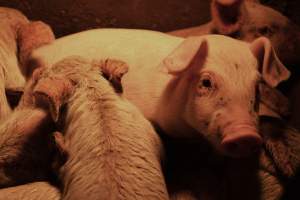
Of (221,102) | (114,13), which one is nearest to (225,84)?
(221,102)

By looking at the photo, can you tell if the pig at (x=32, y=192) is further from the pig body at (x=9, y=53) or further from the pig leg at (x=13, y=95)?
the pig leg at (x=13, y=95)

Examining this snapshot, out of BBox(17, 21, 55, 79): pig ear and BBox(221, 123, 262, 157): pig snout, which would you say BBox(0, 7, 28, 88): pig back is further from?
BBox(221, 123, 262, 157): pig snout

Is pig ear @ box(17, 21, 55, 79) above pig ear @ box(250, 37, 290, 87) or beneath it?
beneath

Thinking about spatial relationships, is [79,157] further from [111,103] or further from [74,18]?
[74,18]

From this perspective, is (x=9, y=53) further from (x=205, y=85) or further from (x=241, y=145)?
(x=241, y=145)

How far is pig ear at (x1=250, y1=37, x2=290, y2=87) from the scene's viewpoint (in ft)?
7.22

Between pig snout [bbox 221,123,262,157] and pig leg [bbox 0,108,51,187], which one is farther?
pig leg [bbox 0,108,51,187]

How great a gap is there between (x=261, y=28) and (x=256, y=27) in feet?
0.11

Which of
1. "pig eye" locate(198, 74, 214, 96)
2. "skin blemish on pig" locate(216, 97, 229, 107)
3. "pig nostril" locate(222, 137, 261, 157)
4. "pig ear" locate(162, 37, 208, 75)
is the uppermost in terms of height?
"pig ear" locate(162, 37, 208, 75)

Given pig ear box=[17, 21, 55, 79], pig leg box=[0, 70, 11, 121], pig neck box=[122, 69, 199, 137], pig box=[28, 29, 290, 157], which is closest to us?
pig box=[28, 29, 290, 157]

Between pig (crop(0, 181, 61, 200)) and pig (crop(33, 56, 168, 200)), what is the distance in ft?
0.28

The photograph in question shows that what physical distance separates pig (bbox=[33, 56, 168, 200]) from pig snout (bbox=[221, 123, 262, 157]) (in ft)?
0.98

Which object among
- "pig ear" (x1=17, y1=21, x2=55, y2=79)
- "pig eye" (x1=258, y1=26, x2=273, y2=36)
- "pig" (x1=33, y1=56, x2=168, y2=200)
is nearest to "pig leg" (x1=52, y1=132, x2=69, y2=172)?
"pig" (x1=33, y1=56, x2=168, y2=200)

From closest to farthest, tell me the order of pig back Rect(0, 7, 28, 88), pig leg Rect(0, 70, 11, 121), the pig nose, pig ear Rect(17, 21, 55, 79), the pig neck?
the pig nose
the pig neck
pig leg Rect(0, 70, 11, 121)
pig back Rect(0, 7, 28, 88)
pig ear Rect(17, 21, 55, 79)
